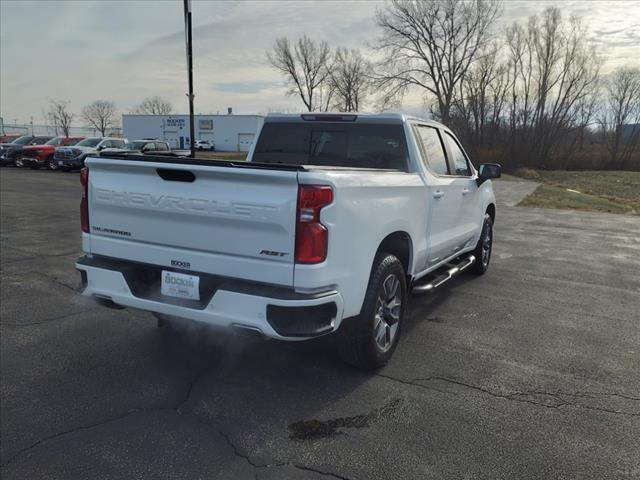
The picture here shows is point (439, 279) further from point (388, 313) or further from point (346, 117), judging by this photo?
point (346, 117)

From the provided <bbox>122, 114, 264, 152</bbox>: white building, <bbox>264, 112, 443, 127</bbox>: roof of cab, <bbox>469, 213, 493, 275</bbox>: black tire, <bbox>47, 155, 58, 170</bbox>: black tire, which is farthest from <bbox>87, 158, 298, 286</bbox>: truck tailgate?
<bbox>122, 114, 264, 152</bbox>: white building

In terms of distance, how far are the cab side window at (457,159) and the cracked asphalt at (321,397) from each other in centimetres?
149

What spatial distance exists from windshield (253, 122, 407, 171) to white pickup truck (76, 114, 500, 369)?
179 mm

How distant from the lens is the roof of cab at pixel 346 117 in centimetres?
471

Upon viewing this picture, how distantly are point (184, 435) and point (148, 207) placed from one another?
1.48m

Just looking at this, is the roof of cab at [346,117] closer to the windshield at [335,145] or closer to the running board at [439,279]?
the windshield at [335,145]

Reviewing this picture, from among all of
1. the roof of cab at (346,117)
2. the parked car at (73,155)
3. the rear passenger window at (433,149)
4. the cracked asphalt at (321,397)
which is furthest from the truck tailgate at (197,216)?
the parked car at (73,155)

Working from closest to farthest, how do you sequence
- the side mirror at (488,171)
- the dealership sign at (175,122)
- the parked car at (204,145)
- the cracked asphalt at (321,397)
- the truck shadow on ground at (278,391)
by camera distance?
1. the cracked asphalt at (321,397)
2. the truck shadow on ground at (278,391)
3. the side mirror at (488,171)
4. the parked car at (204,145)
5. the dealership sign at (175,122)

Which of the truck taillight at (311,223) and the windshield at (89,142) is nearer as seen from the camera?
the truck taillight at (311,223)

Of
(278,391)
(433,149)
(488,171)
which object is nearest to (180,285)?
(278,391)

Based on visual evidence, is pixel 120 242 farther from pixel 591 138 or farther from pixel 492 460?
pixel 591 138

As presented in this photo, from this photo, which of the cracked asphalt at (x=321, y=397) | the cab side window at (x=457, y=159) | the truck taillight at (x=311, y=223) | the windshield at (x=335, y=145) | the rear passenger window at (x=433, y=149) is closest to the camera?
the cracked asphalt at (x=321, y=397)

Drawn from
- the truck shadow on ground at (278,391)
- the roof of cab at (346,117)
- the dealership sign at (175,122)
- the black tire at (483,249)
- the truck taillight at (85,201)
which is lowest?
the truck shadow on ground at (278,391)

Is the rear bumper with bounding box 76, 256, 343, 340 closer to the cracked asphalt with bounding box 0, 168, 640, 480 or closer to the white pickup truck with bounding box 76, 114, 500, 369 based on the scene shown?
the white pickup truck with bounding box 76, 114, 500, 369
